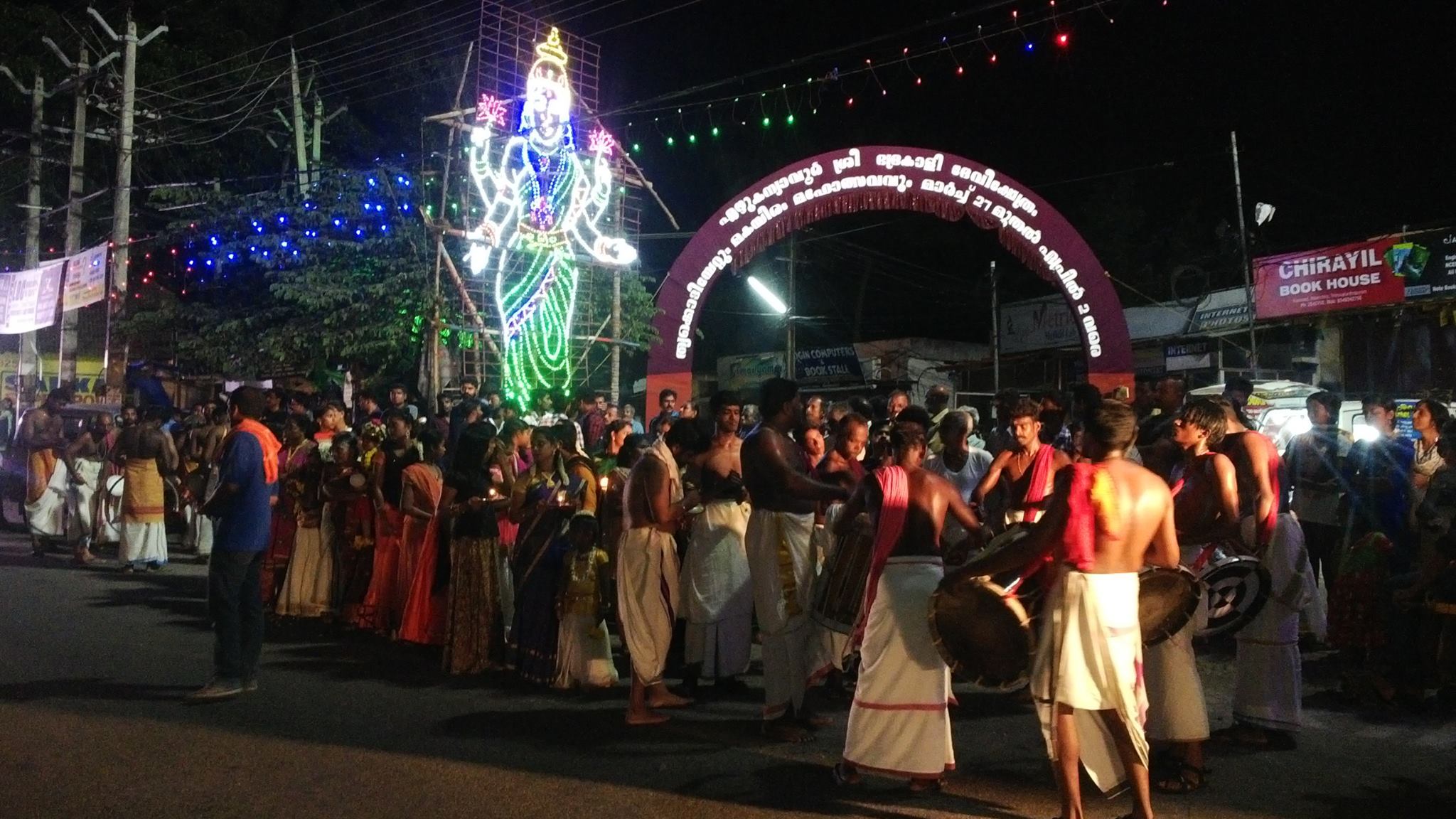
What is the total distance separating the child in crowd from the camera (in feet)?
23.1

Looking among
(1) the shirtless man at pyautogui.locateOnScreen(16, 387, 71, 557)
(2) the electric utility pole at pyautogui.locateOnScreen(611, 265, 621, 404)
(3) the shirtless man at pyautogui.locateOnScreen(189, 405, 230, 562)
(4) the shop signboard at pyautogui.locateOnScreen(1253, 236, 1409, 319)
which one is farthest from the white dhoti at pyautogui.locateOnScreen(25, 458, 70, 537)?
(4) the shop signboard at pyautogui.locateOnScreen(1253, 236, 1409, 319)

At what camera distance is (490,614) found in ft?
25.0

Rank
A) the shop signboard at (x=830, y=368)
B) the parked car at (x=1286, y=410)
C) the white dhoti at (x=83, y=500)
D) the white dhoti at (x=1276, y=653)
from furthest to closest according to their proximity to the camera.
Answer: the shop signboard at (x=830, y=368)
the parked car at (x=1286, y=410)
the white dhoti at (x=83, y=500)
the white dhoti at (x=1276, y=653)

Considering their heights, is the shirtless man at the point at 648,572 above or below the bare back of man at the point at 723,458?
below

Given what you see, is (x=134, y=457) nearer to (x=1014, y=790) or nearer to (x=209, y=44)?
(x=1014, y=790)

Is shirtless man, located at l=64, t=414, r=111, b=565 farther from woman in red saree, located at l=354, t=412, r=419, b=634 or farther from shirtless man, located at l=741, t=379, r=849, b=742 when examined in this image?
shirtless man, located at l=741, t=379, r=849, b=742

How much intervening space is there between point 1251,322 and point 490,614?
55.8ft

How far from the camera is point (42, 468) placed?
14.0m

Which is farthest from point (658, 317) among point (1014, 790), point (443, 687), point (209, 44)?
point (209, 44)

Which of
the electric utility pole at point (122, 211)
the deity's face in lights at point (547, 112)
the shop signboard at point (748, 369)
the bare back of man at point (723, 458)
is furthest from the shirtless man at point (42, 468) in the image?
the shop signboard at point (748, 369)

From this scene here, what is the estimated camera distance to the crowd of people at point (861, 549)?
454 cm

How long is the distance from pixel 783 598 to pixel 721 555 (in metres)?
0.76

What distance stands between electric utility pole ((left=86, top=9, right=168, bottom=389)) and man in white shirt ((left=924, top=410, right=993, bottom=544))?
1856 centimetres

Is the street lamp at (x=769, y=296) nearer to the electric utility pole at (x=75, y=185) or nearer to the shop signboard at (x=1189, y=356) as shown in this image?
the shop signboard at (x=1189, y=356)
